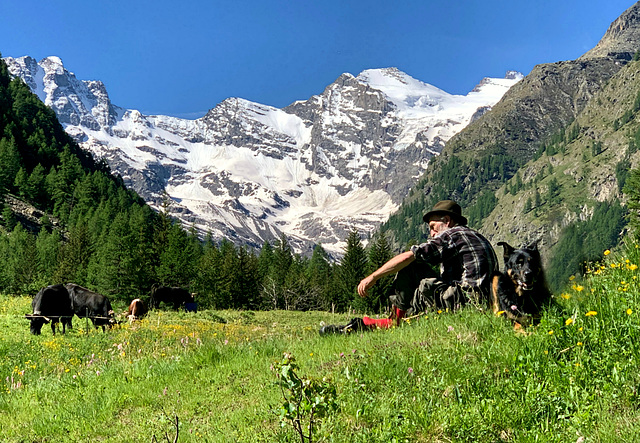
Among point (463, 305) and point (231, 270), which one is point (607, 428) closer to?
→ point (463, 305)

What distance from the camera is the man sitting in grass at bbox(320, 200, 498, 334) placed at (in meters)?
6.78

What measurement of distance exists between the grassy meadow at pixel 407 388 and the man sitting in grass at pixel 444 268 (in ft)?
2.21

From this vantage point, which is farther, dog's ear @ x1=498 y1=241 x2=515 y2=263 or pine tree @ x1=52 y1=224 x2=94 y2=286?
pine tree @ x1=52 y1=224 x2=94 y2=286

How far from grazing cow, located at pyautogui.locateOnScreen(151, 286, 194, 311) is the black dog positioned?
3947cm

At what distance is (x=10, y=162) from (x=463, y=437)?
131413 mm

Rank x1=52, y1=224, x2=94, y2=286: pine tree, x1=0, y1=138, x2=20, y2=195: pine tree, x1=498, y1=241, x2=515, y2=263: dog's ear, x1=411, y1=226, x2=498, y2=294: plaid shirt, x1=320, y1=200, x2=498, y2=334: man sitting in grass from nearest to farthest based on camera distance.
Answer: x1=498, y1=241, x2=515, y2=263: dog's ear < x1=320, y1=200, x2=498, y2=334: man sitting in grass < x1=411, y1=226, x2=498, y2=294: plaid shirt < x1=52, y1=224, x2=94, y2=286: pine tree < x1=0, y1=138, x2=20, y2=195: pine tree

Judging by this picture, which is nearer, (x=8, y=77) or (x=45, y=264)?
(x=45, y=264)

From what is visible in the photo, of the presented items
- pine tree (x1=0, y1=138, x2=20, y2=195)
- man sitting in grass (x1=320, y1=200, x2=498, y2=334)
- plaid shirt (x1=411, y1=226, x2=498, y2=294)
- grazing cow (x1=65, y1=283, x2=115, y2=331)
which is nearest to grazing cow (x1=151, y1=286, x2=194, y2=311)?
grazing cow (x1=65, y1=283, x2=115, y2=331)

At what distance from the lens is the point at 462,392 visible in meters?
4.68

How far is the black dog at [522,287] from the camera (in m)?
5.83

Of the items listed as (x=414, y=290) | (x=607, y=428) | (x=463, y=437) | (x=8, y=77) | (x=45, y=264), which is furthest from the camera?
(x=8, y=77)

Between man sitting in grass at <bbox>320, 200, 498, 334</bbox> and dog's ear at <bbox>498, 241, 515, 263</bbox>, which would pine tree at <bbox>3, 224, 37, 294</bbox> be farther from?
dog's ear at <bbox>498, 241, 515, 263</bbox>

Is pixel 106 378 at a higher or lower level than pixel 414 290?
lower

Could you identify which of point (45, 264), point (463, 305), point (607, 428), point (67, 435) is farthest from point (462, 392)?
point (45, 264)
